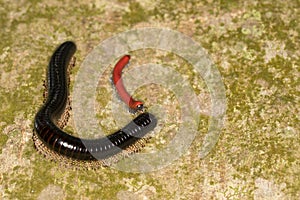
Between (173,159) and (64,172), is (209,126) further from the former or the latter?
(64,172)

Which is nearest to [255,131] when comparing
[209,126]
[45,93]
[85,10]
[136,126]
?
[209,126]

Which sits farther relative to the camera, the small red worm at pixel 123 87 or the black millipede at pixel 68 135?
the small red worm at pixel 123 87

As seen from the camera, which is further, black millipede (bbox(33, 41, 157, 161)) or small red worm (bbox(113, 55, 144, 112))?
small red worm (bbox(113, 55, 144, 112))

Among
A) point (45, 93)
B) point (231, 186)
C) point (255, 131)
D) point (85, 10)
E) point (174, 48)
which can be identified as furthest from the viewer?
point (85, 10)

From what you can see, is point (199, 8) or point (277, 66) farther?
point (199, 8)
